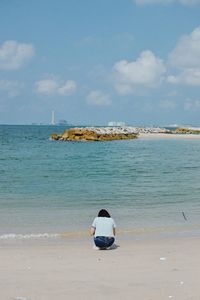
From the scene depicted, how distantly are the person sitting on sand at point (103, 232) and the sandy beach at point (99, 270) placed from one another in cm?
22

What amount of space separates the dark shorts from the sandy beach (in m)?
0.19

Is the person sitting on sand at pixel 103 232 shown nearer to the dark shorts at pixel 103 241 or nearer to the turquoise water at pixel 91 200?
the dark shorts at pixel 103 241

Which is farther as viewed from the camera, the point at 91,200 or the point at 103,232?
the point at 91,200

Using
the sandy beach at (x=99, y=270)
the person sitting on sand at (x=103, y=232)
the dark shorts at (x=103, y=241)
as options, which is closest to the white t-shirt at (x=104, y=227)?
the person sitting on sand at (x=103, y=232)

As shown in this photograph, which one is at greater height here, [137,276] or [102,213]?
[102,213]

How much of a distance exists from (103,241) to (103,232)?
27 centimetres

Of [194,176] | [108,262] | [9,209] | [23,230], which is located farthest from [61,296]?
[194,176]

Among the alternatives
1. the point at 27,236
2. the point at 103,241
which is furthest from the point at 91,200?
the point at 103,241

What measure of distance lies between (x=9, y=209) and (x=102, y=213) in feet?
22.9

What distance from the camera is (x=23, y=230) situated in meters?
14.3

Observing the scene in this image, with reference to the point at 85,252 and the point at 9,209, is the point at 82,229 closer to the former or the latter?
the point at 85,252

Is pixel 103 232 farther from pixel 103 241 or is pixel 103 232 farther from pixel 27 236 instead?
pixel 27 236

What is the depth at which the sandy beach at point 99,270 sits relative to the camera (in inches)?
312

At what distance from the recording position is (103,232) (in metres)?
11.7
